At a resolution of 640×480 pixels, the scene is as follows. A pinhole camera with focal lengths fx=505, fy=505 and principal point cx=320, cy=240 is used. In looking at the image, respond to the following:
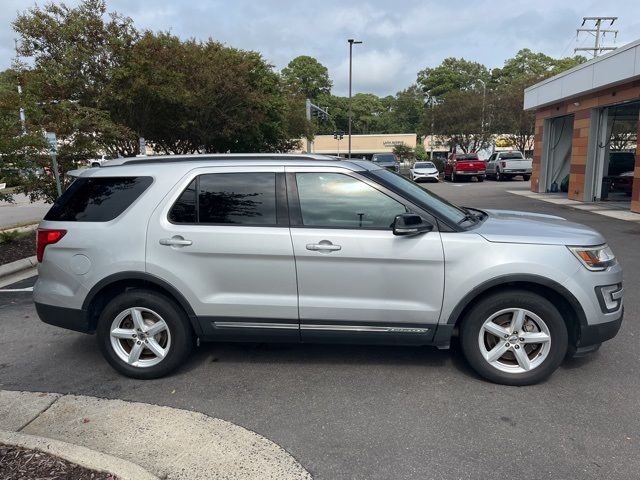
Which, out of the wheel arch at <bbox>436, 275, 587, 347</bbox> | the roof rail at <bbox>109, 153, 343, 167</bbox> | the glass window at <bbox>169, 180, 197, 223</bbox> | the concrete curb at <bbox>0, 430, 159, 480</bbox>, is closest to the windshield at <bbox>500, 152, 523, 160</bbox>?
the wheel arch at <bbox>436, 275, 587, 347</bbox>

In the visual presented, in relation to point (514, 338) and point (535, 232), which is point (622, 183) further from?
point (514, 338)

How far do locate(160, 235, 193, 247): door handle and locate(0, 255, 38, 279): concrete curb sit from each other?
5.08 m

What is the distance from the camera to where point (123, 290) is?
166 inches

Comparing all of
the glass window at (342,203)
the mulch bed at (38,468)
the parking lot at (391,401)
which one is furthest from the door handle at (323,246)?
the mulch bed at (38,468)

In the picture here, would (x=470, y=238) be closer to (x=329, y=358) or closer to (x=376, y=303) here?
(x=376, y=303)

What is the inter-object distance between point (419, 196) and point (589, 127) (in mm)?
16061

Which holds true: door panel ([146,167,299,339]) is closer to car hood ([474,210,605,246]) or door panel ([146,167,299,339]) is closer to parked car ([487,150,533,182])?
car hood ([474,210,605,246])

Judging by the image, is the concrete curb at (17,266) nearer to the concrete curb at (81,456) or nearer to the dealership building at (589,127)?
the concrete curb at (81,456)

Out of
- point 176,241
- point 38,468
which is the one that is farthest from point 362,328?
point 38,468

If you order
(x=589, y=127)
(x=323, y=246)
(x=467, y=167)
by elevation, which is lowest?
(x=467, y=167)

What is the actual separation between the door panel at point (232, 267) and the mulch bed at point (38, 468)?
144 cm

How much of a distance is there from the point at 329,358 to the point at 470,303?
4.51ft

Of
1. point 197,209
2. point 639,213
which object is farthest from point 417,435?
point 639,213

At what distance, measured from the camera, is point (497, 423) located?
341 centimetres
